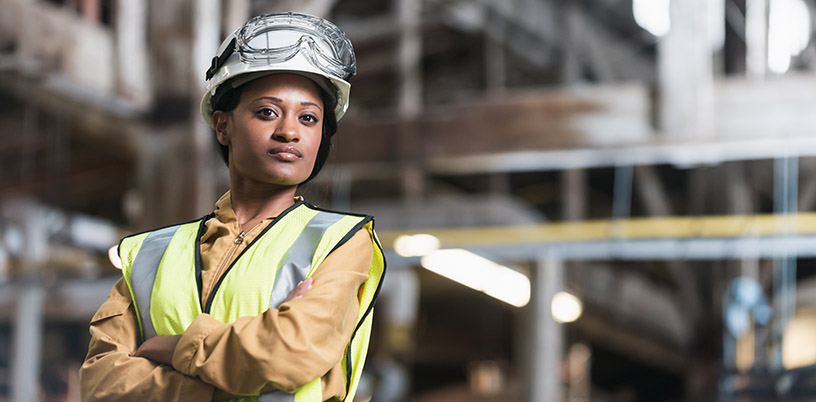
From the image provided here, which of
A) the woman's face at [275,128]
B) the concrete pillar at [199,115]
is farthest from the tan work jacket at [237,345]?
the concrete pillar at [199,115]

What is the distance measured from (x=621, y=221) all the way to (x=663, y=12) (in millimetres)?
1966

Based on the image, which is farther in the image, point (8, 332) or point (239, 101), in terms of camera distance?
A: point (8, 332)

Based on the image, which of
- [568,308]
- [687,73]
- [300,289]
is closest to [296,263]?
[300,289]

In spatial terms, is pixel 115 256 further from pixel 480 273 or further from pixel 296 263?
pixel 480 273

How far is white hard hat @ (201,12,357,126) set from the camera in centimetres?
168

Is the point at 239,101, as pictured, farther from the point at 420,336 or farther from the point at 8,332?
the point at 420,336

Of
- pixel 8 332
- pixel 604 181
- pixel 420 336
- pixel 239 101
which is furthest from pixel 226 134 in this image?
pixel 420 336

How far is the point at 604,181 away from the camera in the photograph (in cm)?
1354

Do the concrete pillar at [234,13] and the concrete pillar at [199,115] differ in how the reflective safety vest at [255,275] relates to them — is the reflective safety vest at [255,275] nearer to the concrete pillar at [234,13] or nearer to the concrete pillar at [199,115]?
the concrete pillar at [199,115]

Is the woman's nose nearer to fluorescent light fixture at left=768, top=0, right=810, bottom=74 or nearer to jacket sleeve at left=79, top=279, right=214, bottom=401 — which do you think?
jacket sleeve at left=79, top=279, right=214, bottom=401

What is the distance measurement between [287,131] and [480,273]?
781cm

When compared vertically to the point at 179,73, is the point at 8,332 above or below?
below

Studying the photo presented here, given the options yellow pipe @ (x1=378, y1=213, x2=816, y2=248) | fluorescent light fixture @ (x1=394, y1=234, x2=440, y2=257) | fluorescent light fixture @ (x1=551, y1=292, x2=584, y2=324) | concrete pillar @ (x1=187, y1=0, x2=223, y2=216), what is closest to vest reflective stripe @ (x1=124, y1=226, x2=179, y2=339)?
concrete pillar @ (x1=187, y1=0, x2=223, y2=216)

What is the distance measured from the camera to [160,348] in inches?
62.6
